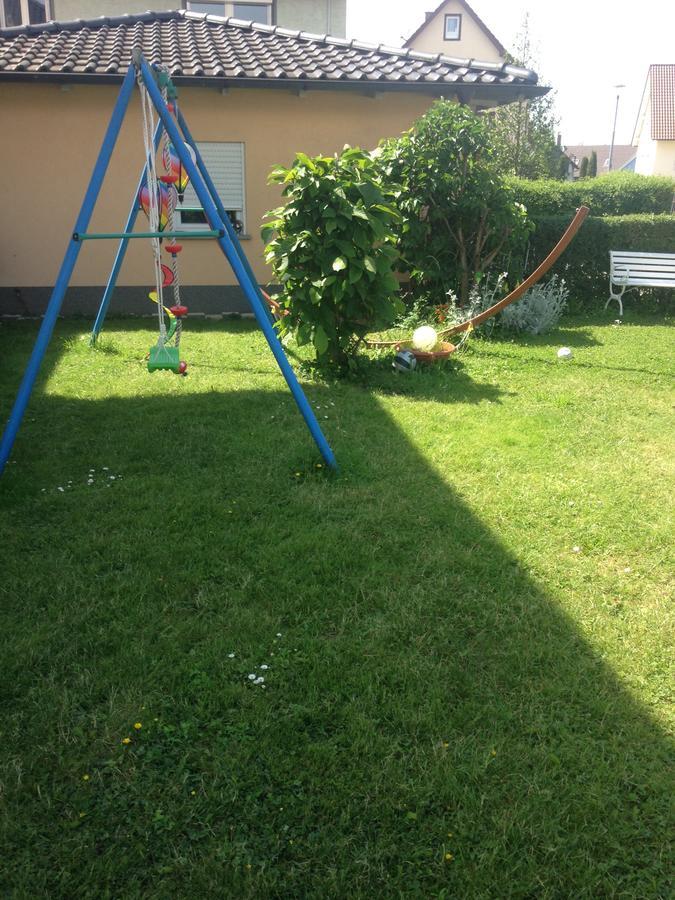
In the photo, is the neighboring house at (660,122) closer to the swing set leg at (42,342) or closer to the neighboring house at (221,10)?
the neighboring house at (221,10)

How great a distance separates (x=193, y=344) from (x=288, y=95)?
4.00m

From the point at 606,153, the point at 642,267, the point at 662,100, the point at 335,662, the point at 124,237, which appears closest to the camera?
the point at 335,662

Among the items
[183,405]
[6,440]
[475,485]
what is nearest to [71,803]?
[6,440]

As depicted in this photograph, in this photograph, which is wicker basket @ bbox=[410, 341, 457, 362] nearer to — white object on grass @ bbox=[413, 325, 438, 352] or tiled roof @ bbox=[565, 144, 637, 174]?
white object on grass @ bbox=[413, 325, 438, 352]

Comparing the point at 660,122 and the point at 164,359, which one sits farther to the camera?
the point at 660,122

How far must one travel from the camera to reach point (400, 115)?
9875mm

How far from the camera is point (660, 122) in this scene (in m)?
36.2

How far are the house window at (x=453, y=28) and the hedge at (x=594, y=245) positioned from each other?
101ft

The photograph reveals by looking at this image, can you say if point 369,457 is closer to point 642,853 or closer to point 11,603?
point 11,603

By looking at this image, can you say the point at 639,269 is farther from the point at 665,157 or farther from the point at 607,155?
the point at 607,155

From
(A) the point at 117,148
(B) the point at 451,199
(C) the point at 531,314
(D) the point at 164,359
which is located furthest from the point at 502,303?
(A) the point at 117,148

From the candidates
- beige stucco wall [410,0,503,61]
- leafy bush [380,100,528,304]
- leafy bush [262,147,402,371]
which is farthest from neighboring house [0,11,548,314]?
beige stucco wall [410,0,503,61]

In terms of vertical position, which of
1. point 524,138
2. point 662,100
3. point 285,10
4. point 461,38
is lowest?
point 524,138

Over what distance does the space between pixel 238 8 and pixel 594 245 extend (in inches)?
404
